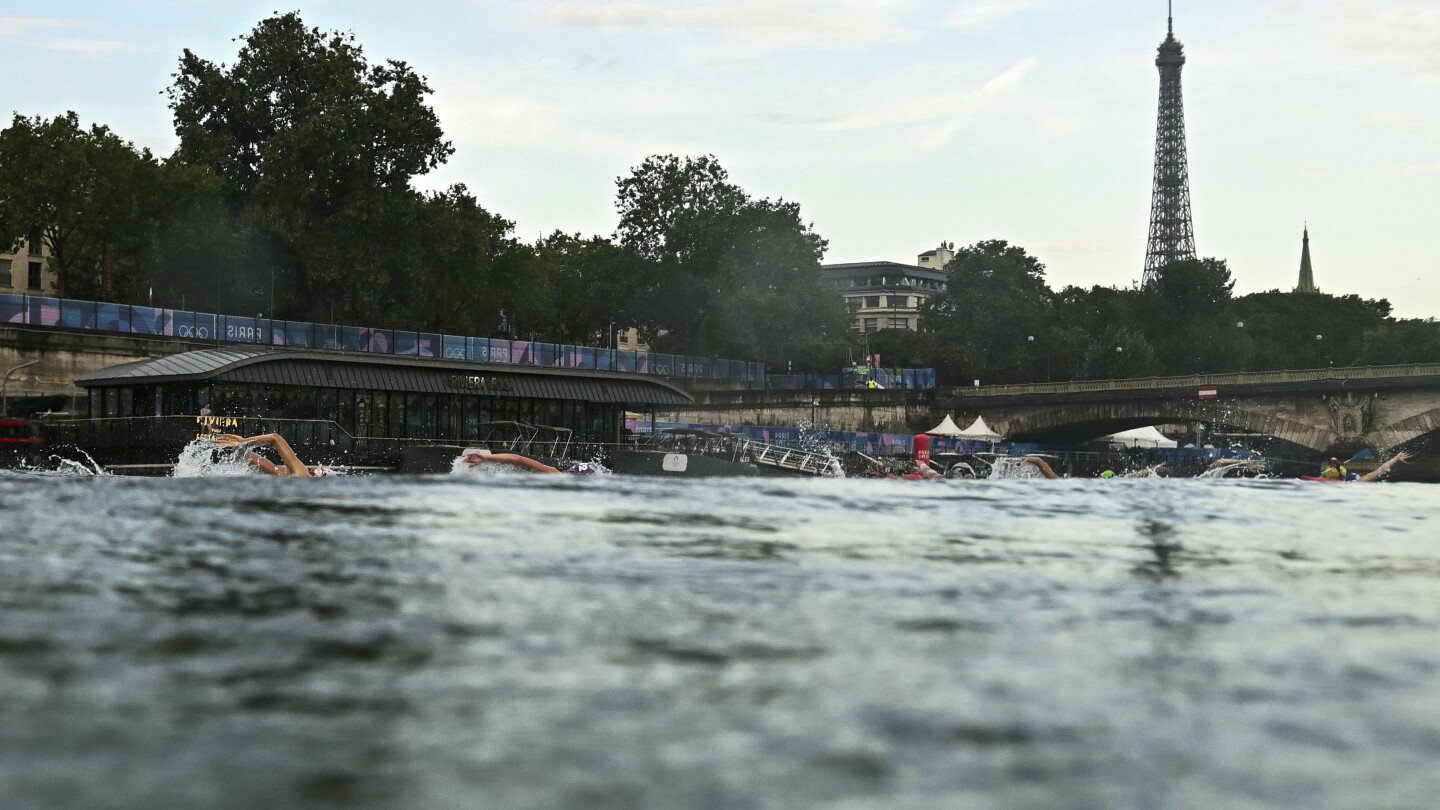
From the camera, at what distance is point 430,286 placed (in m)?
76.5

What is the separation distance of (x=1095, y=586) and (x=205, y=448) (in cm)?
3581

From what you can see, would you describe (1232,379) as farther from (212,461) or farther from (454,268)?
(212,461)

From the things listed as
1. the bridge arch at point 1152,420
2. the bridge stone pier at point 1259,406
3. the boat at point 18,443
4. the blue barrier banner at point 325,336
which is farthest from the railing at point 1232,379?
the boat at point 18,443

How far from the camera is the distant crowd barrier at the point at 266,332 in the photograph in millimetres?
58906

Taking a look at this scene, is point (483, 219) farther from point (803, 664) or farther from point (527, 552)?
point (803, 664)

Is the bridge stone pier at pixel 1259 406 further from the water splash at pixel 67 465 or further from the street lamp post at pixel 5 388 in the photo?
the water splash at pixel 67 465

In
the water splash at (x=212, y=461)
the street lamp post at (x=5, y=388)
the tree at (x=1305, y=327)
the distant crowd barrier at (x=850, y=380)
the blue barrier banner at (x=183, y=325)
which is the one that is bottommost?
the water splash at (x=212, y=461)

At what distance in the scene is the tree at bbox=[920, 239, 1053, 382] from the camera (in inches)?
4712

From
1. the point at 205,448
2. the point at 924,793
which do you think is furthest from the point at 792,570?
the point at 205,448

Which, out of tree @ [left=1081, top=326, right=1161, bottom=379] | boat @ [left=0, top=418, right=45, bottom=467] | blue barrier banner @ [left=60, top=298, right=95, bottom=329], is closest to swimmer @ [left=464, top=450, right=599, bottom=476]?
boat @ [left=0, top=418, right=45, bottom=467]

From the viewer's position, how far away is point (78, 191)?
2618 inches

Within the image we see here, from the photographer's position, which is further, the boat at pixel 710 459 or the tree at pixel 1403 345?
the tree at pixel 1403 345

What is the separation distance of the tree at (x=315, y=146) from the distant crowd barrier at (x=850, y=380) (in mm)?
31680

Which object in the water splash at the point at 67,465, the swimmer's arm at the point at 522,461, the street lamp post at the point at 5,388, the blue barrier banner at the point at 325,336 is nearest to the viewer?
the swimmer's arm at the point at 522,461
